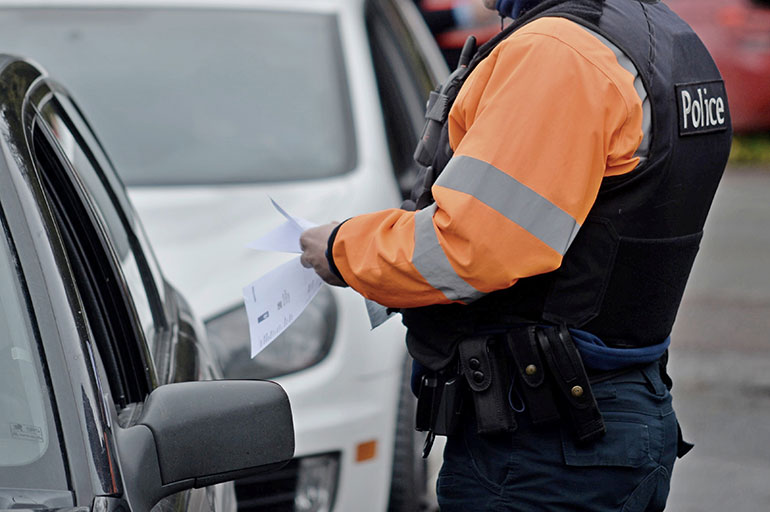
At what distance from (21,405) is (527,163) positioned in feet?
2.81

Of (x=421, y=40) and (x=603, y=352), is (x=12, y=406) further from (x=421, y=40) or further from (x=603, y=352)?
(x=421, y=40)

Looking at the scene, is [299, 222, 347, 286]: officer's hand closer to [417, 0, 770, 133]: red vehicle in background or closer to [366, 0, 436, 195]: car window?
[366, 0, 436, 195]: car window

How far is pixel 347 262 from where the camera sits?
2.11 m

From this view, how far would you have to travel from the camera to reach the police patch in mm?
2078

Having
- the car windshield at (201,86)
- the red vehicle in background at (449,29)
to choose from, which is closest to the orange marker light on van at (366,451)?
the car windshield at (201,86)

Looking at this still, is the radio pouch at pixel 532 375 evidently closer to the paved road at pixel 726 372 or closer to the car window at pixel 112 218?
the car window at pixel 112 218

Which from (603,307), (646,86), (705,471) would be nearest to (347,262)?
(603,307)

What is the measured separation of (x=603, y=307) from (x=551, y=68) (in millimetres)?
434

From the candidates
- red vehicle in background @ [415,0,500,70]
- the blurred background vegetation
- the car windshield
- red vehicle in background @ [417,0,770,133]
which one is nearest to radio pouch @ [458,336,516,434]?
the car windshield

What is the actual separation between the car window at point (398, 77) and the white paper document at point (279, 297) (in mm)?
2433

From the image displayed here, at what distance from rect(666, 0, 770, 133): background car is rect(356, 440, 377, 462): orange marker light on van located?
9088 mm

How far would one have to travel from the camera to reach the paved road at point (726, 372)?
4664 mm

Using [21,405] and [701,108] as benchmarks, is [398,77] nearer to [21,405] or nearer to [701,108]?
[701,108]

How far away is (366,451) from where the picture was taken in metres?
3.53
